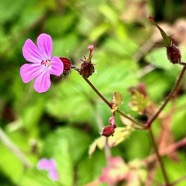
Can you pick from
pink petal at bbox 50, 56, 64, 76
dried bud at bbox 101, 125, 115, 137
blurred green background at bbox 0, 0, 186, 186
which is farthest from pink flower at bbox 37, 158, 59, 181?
pink petal at bbox 50, 56, 64, 76

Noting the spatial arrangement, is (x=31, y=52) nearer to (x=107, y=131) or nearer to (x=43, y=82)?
(x=43, y=82)

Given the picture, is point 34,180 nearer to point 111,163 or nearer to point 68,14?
point 111,163

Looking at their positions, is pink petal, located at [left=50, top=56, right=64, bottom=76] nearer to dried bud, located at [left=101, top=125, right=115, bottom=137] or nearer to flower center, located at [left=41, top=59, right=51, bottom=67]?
flower center, located at [left=41, top=59, right=51, bottom=67]

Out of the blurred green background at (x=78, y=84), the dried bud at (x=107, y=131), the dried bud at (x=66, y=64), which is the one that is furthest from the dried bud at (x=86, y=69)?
the blurred green background at (x=78, y=84)

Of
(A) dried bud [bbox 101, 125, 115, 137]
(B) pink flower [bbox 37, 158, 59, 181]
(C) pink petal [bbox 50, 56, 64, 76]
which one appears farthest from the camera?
(B) pink flower [bbox 37, 158, 59, 181]

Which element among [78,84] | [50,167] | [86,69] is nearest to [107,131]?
[86,69]

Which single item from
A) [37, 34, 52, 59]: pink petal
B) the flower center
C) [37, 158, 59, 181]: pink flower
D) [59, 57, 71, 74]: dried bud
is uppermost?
[37, 34, 52, 59]: pink petal

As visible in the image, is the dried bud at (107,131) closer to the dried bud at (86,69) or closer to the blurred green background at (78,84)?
the dried bud at (86,69)

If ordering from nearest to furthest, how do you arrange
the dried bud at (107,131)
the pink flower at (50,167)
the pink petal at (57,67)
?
the pink petal at (57,67) < the dried bud at (107,131) < the pink flower at (50,167)
